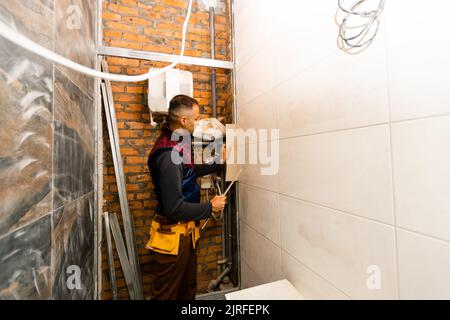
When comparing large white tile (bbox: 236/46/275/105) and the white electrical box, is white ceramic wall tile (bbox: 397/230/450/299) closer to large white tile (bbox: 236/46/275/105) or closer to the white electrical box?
large white tile (bbox: 236/46/275/105)

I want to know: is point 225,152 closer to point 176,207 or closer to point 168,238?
point 176,207

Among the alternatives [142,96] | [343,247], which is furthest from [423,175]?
[142,96]

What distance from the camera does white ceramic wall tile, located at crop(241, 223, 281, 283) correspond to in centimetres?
112

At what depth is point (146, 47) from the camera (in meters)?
1.77

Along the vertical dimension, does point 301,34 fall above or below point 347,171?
above

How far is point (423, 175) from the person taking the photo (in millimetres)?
473

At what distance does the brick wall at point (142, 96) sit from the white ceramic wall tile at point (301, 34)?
0.76 meters

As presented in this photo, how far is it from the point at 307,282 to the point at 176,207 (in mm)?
752

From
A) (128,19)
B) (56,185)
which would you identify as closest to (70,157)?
(56,185)

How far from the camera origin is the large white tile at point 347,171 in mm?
559

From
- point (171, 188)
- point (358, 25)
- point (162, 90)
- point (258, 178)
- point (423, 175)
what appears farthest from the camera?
point (162, 90)

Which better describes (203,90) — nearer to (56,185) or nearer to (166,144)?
(166,144)

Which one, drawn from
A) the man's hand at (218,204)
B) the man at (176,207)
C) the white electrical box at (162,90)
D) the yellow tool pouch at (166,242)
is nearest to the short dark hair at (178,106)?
the man at (176,207)

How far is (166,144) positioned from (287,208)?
79cm
